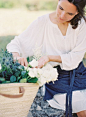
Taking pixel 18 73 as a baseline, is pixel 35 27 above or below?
above

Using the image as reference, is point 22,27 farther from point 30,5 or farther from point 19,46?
point 19,46

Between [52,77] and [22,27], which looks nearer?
[52,77]

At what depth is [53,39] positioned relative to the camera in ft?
6.46

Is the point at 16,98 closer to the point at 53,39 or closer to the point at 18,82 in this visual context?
the point at 18,82

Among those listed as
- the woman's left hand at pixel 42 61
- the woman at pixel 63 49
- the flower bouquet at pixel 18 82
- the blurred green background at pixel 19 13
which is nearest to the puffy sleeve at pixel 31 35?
the woman at pixel 63 49

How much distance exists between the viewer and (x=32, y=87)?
4.11 feet

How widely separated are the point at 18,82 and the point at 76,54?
2.82ft

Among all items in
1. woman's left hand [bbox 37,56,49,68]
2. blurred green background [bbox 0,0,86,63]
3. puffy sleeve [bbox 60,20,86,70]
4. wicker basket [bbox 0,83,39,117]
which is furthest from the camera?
blurred green background [bbox 0,0,86,63]

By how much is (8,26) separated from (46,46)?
5.36 metres

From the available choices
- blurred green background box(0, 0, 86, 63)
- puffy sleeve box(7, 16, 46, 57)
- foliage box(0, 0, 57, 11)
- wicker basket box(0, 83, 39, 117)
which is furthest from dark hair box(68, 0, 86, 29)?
foliage box(0, 0, 57, 11)

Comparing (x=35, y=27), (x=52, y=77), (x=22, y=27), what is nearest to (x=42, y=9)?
(x=22, y=27)

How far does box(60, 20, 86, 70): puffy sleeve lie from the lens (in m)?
1.87

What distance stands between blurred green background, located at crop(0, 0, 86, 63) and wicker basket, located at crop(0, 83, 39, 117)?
4.44 metres

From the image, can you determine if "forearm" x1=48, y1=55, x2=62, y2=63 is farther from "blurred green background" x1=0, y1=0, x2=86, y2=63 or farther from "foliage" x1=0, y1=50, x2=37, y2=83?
"blurred green background" x1=0, y1=0, x2=86, y2=63
